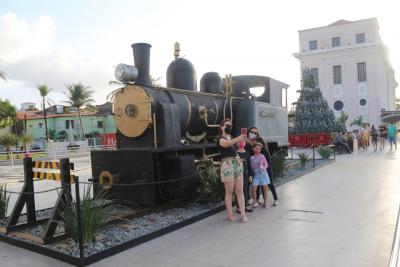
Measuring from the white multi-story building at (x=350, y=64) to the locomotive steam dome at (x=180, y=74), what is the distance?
4412 cm

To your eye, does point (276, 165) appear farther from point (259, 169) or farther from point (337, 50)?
point (337, 50)

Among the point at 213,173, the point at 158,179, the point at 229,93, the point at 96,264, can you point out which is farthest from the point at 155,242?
the point at 229,93

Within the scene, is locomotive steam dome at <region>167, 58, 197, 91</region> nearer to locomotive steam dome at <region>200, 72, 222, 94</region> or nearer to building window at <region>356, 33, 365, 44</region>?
locomotive steam dome at <region>200, 72, 222, 94</region>

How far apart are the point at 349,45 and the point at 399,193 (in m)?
48.1

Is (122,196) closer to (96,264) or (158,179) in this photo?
(158,179)

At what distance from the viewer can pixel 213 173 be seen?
694 cm

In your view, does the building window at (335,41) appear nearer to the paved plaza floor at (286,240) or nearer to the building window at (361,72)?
the building window at (361,72)

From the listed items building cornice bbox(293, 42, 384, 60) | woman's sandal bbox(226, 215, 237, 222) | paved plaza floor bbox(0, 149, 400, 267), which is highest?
building cornice bbox(293, 42, 384, 60)

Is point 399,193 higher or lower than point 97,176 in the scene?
lower

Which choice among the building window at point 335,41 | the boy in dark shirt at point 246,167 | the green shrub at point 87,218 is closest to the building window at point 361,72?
the building window at point 335,41

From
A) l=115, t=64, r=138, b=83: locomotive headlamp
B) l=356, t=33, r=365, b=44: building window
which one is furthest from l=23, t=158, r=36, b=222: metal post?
l=356, t=33, r=365, b=44: building window

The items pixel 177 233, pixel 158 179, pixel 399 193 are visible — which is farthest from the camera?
pixel 399 193

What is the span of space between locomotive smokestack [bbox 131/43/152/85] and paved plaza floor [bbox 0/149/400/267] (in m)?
2.85

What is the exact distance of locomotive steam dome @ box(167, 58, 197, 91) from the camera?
8.09 metres
